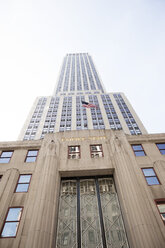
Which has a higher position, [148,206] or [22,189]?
[22,189]

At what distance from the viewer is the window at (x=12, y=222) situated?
10.4m

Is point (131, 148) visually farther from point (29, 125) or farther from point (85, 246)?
point (29, 125)

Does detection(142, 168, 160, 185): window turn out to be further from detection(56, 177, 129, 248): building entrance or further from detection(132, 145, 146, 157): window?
detection(56, 177, 129, 248): building entrance

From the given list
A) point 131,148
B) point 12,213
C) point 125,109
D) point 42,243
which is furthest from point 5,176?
point 125,109

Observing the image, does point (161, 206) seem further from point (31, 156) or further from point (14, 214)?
point (31, 156)

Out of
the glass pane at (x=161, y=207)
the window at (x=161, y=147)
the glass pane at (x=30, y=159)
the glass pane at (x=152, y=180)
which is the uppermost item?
the window at (x=161, y=147)

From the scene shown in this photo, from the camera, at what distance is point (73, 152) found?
1695cm

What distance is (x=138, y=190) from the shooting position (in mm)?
11906

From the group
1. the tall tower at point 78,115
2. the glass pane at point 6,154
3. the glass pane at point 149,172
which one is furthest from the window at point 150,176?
the tall tower at point 78,115

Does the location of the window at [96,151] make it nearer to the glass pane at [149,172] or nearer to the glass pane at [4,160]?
the glass pane at [149,172]

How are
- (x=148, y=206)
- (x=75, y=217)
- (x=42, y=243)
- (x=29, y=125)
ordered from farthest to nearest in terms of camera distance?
(x=29, y=125) → (x=75, y=217) → (x=148, y=206) → (x=42, y=243)

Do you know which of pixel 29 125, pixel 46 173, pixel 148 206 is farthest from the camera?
pixel 29 125

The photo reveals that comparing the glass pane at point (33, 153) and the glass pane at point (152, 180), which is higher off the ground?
the glass pane at point (33, 153)

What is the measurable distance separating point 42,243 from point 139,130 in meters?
49.7
